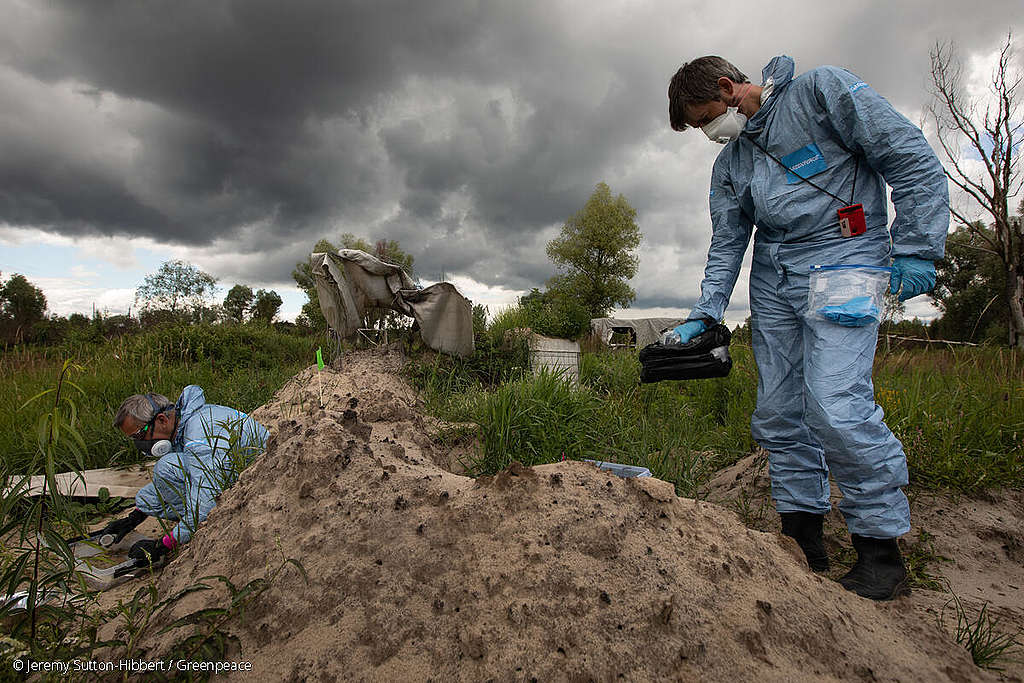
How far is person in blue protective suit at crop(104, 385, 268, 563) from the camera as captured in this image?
249cm

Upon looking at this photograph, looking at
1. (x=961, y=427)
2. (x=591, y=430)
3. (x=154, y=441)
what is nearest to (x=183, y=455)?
(x=154, y=441)

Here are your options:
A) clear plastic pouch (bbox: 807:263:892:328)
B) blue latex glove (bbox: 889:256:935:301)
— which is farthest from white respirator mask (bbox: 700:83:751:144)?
blue latex glove (bbox: 889:256:935:301)

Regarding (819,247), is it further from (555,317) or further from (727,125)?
(555,317)

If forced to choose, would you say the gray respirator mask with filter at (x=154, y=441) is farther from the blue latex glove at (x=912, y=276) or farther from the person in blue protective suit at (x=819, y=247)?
the blue latex glove at (x=912, y=276)

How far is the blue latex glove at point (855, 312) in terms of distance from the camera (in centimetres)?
188

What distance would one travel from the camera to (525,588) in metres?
1.36

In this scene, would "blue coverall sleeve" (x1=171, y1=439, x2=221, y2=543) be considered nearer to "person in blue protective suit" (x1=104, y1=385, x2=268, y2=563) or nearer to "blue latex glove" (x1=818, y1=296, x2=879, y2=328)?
"person in blue protective suit" (x1=104, y1=385, x2=268, y2=563)

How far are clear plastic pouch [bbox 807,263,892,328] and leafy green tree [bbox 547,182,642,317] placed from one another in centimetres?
2746

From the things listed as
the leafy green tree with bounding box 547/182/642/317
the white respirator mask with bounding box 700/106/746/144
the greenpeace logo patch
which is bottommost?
the greenpeace logo patch

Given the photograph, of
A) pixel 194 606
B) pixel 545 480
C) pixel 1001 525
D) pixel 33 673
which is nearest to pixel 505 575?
pixel 545 480

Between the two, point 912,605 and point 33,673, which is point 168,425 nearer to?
point 33,673

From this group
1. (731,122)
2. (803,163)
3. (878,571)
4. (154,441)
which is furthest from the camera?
(154,441)

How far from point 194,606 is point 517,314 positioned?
7225 millimetres

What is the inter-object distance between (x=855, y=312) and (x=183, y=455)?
11.6ft
